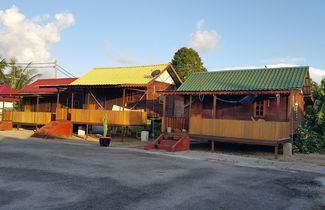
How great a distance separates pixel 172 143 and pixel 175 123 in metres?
2.18

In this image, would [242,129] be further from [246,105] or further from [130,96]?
[130,96]

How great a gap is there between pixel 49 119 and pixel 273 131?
1853 cm

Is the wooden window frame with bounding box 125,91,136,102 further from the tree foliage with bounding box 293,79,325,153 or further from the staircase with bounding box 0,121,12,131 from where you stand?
the tree foliage with bounding box 293,79,325,153

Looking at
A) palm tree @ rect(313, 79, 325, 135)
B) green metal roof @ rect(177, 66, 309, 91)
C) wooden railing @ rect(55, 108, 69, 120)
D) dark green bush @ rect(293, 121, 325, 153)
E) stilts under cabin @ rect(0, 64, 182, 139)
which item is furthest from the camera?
wooden railing @ rect(55, 108, 69, 120)

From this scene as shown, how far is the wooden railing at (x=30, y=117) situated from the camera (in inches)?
1073

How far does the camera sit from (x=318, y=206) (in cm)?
749

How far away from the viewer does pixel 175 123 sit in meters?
20.2

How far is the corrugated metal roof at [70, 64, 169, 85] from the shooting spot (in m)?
26.6

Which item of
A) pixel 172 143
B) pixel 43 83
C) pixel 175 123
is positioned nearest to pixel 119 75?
pixel 175 123

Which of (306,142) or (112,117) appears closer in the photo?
(306,142)

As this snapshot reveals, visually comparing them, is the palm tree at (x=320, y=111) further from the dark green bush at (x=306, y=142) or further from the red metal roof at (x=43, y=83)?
the red metal roof at (x=43, y=83)

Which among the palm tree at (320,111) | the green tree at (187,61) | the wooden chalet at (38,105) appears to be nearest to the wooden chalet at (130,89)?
the wooden chalet at (38,105)

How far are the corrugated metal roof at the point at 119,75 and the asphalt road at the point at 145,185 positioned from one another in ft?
45.0

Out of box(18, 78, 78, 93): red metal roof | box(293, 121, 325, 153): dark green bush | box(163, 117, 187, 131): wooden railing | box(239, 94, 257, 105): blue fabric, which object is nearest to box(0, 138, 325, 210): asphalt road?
box(239, 94, 257, 105): blue fabric
